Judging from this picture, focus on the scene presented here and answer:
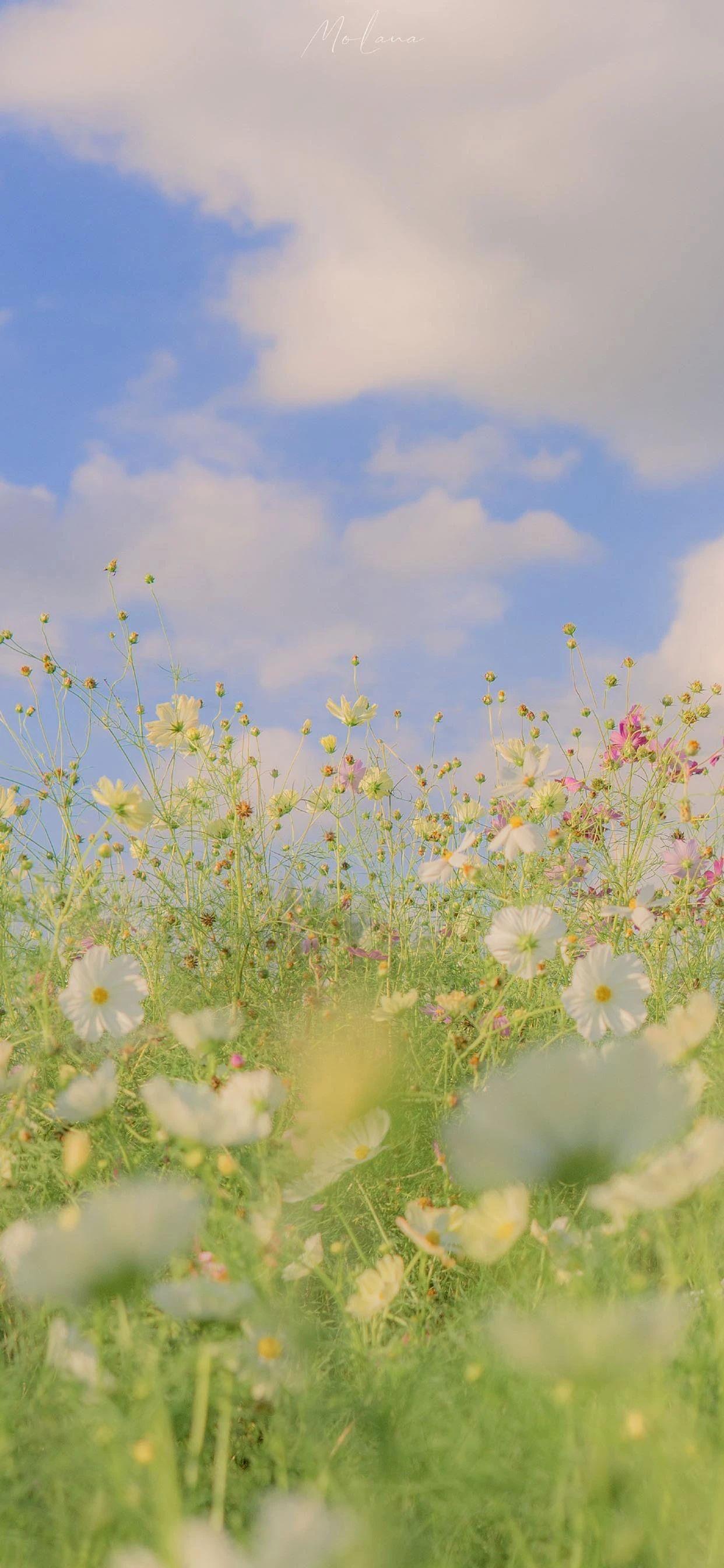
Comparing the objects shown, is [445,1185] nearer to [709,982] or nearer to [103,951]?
[103,951]

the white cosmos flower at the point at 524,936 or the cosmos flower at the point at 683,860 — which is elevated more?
the cosmos flower at the point at 683,860

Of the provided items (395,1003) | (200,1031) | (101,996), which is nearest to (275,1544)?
(200,1031)

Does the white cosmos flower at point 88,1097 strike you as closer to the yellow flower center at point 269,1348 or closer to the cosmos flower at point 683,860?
the yellow flower center at point 269,1348

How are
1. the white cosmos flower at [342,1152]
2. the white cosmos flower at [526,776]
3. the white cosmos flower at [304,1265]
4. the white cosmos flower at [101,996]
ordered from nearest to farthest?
the white cosmos flower at [304,1265]
the white cosmos flower at [342,1152]
the white cosmos flower at [101,996]
the white cosmos flower at [526,776]

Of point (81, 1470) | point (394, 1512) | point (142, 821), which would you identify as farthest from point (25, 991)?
point (394, 1512)

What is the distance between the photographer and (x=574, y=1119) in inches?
39.1

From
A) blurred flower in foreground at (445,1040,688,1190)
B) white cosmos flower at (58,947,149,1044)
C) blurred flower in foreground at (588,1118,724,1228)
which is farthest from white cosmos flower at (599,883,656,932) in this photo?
blurred flower in foreground at (588,1118,724,1228)

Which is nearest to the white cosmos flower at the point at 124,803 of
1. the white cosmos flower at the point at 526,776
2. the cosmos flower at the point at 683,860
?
the white cosmos flower at the point at 526,776

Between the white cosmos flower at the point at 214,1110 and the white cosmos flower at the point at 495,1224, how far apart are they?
20cm

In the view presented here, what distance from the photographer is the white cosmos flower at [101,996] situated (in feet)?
4.95

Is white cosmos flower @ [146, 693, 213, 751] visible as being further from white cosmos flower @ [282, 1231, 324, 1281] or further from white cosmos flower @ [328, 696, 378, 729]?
white cosmos flower @ [282, 1231, 324, 1281]

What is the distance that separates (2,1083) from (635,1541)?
0.87m

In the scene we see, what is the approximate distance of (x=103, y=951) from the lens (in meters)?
1.53

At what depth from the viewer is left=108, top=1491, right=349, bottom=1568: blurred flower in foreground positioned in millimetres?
661
